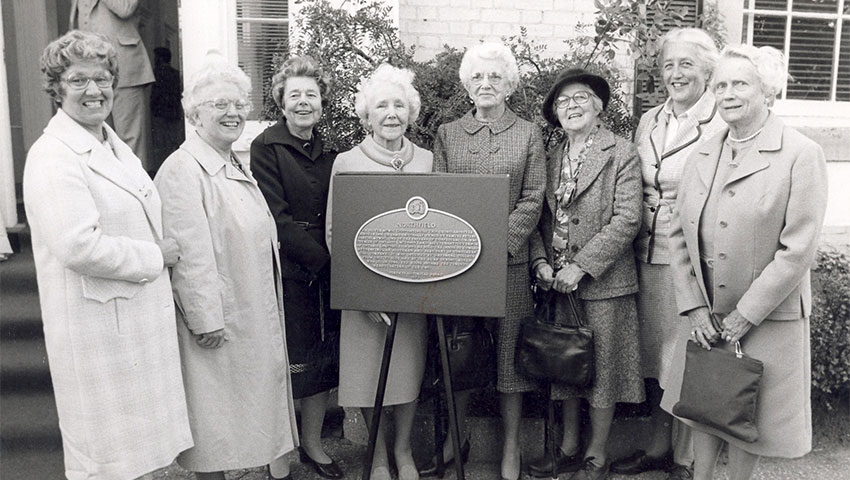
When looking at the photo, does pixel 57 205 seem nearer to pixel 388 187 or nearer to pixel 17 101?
pixel 388 187

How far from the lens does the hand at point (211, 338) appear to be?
2.80 meters

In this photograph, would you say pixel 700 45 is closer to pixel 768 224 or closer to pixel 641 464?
pixel 768 224

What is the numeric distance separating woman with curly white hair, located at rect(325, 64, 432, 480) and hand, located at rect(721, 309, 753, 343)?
4.62 feet

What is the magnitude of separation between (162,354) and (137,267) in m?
0.39

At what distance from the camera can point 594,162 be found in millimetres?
3369

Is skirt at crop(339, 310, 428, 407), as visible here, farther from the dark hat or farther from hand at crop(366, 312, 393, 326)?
the dark hat

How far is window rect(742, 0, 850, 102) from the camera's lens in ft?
20.0

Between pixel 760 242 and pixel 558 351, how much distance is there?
106 cm

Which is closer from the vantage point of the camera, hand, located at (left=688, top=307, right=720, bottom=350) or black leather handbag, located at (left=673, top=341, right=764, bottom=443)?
black leather handbag, located at (left=673, top=341, right=764, bottom=443)

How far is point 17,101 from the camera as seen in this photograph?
19.9 ft

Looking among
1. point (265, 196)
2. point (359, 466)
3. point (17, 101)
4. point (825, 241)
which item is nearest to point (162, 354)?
point (265, 196)

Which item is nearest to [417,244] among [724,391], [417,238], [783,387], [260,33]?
[417,238]

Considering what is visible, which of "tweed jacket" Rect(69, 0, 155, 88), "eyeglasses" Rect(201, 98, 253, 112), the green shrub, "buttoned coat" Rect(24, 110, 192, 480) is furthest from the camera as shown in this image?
"tweed jacket" Rect(69, 0, 155, 88)

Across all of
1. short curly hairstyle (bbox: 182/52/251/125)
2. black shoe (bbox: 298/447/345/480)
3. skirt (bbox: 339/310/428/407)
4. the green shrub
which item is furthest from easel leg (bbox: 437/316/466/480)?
the green shrub
